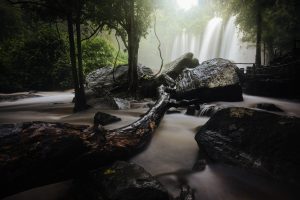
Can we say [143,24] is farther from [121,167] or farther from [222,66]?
[121,167]

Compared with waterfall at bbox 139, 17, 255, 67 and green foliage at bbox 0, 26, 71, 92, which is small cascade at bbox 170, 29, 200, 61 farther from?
green foliage at bbox 0, 26, 71, 92

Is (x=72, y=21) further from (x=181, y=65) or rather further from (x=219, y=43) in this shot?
(x=219, y=43)

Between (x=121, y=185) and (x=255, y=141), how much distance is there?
1.84m

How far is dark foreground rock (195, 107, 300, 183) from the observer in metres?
2.89

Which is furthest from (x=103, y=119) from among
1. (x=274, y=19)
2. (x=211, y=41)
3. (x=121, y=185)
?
(x=211, y=41)

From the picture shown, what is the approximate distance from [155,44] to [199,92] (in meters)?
57.6

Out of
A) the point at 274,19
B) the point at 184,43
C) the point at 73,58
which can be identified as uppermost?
the point at 184,43

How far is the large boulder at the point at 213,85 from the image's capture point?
835cm

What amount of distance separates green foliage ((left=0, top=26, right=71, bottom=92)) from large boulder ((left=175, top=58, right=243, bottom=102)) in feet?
37.3

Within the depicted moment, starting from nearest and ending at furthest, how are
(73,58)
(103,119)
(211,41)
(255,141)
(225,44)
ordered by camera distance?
(255,141)
(103,119)
(73,58)
(225,44)
(211,41)

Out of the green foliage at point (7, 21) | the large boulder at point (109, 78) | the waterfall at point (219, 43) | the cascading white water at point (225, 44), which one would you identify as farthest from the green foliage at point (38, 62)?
the cascading white water at point (225, 44)

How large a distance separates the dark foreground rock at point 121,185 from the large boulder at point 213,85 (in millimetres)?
5946

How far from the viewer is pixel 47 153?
262 cm

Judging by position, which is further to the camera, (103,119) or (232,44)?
(232,44)
